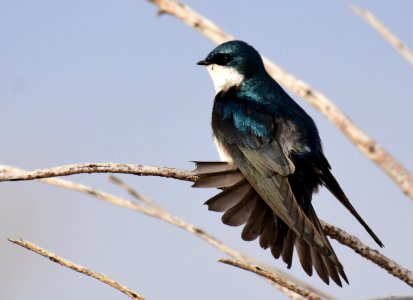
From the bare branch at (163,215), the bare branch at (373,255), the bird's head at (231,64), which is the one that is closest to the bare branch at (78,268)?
the bare branch at (163,215)

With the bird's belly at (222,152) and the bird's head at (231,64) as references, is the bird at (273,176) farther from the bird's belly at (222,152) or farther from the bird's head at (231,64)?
the bird's head at (231,64)

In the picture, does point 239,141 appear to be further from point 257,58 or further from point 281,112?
point 257,58

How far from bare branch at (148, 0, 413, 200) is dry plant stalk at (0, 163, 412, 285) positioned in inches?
5.3

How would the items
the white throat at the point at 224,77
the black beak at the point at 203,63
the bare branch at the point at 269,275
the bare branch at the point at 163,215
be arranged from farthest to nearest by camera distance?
the black beak at the point at 203,63, the white throat at the point at 224,77, the bare branch at the point at 163,215, the bare branch at the point at 269,275

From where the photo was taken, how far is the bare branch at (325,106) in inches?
46.8

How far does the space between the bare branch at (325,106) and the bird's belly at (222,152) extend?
1.25 feet

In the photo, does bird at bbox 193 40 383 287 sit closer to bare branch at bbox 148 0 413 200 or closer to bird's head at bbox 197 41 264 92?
bird's head at bbox 197 41 264 92

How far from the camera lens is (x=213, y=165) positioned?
1663mm

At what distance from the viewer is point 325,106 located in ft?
4.32

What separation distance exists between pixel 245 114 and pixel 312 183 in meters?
0.26

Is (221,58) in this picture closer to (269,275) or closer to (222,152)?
(222,152)

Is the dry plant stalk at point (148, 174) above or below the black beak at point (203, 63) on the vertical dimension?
below

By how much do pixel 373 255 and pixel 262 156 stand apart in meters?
0.60

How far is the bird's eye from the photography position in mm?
2271
